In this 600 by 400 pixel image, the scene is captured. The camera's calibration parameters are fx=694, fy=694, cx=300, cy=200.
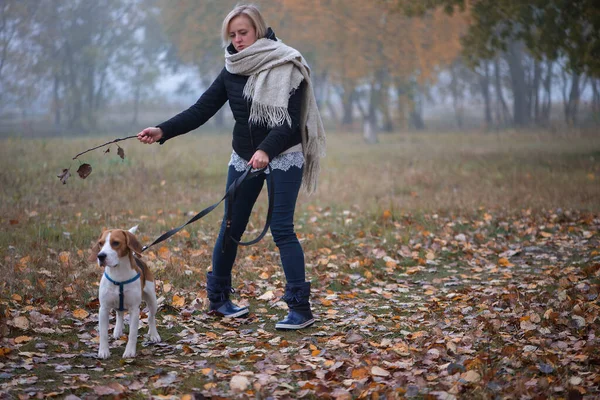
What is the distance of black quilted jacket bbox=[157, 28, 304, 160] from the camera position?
18.0 ft

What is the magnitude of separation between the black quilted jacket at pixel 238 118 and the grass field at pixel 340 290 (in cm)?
153

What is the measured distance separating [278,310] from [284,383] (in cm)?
215

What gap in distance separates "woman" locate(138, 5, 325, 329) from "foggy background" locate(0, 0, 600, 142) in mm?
12943

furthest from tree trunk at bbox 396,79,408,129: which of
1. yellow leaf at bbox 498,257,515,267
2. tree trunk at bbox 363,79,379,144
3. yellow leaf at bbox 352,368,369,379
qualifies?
yellow leaf at bbox 352,368,369,379

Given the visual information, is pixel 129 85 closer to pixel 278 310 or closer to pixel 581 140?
pixel 581 140

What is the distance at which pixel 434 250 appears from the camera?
9125mm

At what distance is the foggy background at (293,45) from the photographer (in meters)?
19.3

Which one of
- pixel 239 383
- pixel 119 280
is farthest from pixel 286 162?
pixel 239 383

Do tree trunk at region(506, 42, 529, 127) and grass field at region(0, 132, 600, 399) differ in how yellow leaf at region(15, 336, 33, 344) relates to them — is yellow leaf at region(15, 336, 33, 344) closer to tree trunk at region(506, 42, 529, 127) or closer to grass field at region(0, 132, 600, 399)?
grass field at region(0, 132, 600, 399)

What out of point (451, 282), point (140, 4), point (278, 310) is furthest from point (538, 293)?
point (140, 4)

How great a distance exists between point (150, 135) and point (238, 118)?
710mm

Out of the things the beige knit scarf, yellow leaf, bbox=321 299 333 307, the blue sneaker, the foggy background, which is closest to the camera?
the beige knit scarf

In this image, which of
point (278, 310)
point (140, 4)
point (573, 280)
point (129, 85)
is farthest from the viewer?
point (129, 85)

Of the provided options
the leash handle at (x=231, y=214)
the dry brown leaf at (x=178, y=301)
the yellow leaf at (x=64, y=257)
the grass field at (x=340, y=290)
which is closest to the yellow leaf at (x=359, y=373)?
the grass field at (x=340, y=290)
